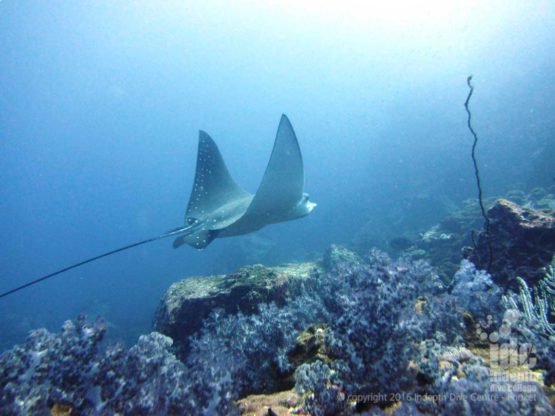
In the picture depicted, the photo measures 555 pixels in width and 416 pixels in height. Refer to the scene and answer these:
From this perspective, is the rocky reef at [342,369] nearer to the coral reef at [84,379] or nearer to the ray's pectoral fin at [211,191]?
the coral reef at [84,379]

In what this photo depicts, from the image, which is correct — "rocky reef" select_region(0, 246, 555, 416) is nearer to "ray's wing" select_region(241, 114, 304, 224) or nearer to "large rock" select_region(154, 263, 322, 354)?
"large rock" select_region(154, 263, 322, 354)

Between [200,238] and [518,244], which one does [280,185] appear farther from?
[518,244]

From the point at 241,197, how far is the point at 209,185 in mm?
907

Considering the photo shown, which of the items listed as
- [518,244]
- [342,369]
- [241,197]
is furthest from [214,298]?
[518,244]

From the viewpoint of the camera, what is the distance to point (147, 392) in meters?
2.40

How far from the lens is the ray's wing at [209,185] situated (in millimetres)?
7754

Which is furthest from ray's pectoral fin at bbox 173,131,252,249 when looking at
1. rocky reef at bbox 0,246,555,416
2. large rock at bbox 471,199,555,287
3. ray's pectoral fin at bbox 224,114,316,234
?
large rock at bbox 471,199,555,287

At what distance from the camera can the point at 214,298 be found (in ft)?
16.2

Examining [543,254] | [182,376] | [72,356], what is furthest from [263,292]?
[543,254]

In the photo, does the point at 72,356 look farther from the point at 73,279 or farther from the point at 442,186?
the point at 73,279

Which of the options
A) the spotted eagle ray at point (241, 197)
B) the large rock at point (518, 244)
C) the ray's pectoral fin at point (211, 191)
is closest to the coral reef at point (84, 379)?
the spotted eagle ray at point (241, 197)

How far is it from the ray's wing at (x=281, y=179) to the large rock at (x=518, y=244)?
349 cm

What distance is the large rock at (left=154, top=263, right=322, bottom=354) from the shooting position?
4895 mm

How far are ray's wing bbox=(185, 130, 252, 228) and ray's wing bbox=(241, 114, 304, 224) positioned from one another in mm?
1706
